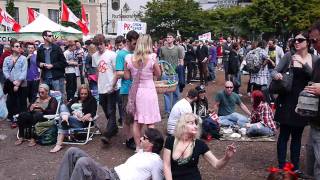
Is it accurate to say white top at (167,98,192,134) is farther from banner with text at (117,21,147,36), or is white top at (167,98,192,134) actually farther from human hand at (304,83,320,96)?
banner with text at (117,21,147,36)

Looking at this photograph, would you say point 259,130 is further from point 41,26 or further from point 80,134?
point 41,26

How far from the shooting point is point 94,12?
2355 inches

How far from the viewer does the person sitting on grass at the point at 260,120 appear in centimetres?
798

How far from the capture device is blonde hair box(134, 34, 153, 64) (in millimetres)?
6227

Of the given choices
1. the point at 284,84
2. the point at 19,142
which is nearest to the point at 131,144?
the point at 19,142

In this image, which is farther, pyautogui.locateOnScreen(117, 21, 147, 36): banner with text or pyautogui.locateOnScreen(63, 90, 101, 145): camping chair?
pyautogui.locateOnScreen(117, 21, 147, 36): banner with text

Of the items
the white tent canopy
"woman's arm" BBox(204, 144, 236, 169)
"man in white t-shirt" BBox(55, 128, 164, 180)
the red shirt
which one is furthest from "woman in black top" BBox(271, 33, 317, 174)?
the white tent canopy

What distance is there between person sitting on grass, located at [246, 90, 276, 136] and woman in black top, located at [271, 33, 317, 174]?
2337 millimetres

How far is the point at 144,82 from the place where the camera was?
6.43 m

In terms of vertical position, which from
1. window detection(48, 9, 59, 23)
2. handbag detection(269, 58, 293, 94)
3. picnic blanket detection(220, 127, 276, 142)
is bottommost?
picnic blanket detection(220, 127, 276, 142)

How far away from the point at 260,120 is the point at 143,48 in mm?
3056

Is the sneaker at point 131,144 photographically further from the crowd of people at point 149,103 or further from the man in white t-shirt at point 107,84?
the man in white t-shirt at point 107,84

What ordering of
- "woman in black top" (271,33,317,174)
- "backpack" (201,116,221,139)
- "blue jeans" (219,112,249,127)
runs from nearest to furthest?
"woman in black top" (271,33,317,174)
"backpack" (201,116,221,139)
"blue jeans" (219,112,249,127)

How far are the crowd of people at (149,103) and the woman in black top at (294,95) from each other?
11 mm
